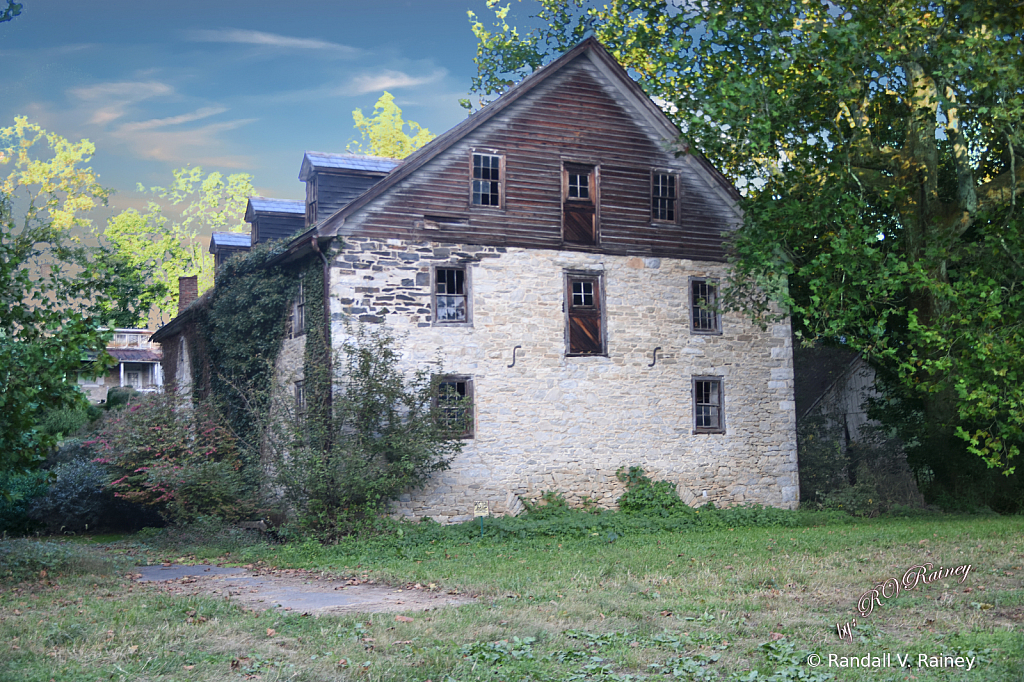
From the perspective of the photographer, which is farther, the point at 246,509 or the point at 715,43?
the point at 715,43

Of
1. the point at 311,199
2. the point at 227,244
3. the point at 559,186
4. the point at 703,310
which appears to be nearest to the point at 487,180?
the point at 559,186

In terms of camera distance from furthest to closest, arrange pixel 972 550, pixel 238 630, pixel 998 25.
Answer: pixel 998 25, pixel 972 550, pixel 238 630

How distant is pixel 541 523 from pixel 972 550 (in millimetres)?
7449

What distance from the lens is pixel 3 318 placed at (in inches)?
466

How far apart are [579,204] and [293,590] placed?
11.3 metres

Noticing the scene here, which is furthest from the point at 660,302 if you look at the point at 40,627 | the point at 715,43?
the point at 40,627

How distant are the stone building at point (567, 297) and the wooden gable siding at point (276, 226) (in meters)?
2.45

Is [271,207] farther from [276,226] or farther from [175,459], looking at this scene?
[175,459]

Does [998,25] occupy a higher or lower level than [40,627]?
higher

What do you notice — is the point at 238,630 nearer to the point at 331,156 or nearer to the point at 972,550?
the point at 972,550

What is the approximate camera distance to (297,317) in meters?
19.9

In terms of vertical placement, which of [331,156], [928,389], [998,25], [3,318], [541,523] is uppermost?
[998,25]

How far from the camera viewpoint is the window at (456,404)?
17.8 m

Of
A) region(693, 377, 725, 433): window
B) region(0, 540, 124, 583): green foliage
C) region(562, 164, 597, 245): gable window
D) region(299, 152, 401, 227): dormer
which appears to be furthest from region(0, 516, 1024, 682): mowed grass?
region(299, 152, 401, 227): dormer
